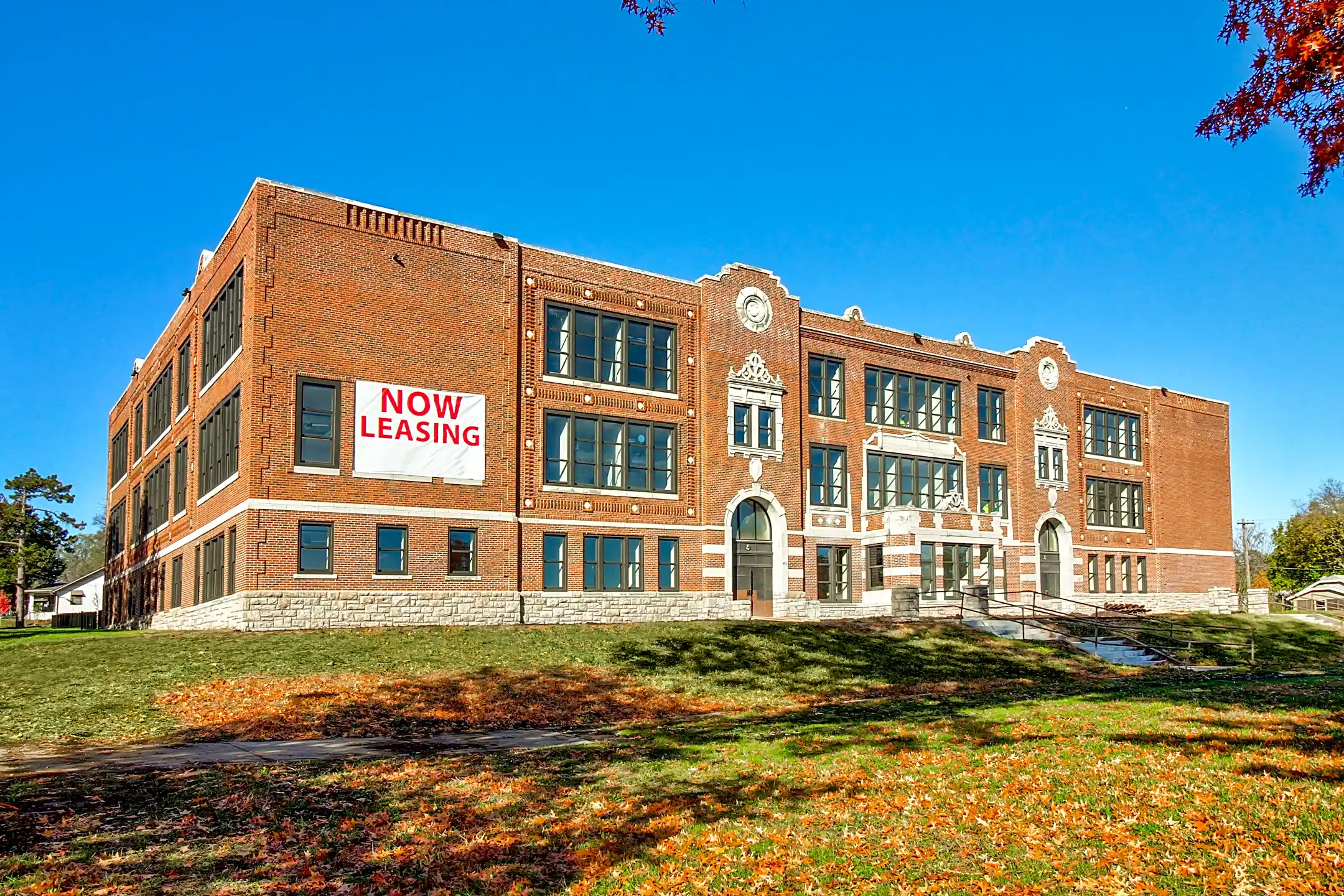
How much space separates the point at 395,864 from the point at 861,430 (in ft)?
120

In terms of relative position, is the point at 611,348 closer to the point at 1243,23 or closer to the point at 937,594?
the point at 937,594

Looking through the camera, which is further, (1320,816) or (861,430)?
(861,430)

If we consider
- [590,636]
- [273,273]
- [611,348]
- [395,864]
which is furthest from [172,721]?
[611,348]

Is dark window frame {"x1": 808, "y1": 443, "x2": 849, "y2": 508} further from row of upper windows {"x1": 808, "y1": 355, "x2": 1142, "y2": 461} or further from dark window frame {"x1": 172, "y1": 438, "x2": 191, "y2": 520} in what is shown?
dark window frame {"x1": 172, "y1": 438, "x2": 191, "y2": 520}

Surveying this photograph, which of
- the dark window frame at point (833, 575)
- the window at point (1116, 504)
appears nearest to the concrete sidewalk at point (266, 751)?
the dark window frame at point (833, 575)

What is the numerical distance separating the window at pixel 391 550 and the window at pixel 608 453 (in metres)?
5.52

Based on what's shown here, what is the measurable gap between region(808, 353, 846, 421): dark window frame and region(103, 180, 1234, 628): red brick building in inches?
4.0

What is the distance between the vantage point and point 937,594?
42781 millimetres

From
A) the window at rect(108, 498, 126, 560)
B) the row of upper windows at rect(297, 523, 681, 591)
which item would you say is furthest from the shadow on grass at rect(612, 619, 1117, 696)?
the window at rect(108, 498, 126, 560)

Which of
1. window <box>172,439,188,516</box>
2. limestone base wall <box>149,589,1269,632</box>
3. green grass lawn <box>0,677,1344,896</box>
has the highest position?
window <box>172,439,188,516</box>

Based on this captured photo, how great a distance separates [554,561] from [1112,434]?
34.5m

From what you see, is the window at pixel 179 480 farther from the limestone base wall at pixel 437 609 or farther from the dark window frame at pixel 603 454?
the dark window frame at pixel 603 454

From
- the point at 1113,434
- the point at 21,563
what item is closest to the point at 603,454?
the point at 1113,434

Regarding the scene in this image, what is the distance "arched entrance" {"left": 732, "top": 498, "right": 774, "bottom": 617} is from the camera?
3953cm
